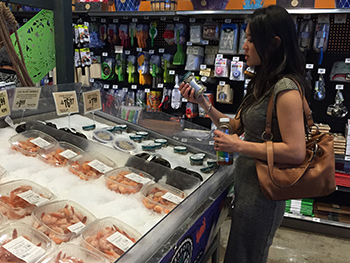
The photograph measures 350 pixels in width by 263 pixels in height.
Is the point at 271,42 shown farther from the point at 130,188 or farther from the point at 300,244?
the point at 300,244

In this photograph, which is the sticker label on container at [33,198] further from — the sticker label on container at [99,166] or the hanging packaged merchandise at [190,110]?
the hanging packaged merchandise at [190,110]

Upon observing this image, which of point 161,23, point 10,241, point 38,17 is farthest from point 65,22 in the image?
point 161,23

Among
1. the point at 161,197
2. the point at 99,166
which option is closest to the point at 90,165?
the point at 99,166

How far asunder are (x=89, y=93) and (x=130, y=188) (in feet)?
3.15

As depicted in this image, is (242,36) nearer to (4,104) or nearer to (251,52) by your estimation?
(251,52)

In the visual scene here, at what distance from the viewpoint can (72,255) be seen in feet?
3.32

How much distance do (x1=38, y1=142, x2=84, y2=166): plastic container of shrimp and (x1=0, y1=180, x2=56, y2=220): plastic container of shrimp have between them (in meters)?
0.30

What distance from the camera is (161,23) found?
4.46 m

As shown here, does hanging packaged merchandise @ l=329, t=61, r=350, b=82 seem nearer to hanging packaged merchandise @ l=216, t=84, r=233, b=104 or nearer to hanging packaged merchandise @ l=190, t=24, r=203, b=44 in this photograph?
hanging packaged merchandise @ l=216, t=84, r=233, b=104

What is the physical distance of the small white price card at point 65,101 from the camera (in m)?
1.98

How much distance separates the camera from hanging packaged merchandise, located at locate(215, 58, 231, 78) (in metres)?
3.93

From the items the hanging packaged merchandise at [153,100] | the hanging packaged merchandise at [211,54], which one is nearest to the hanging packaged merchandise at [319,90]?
the hanging packaged merchandise at [211,54]

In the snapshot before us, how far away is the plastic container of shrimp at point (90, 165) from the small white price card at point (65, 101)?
411mm

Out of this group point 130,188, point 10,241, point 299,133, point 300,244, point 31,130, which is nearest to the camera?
point 10,241
